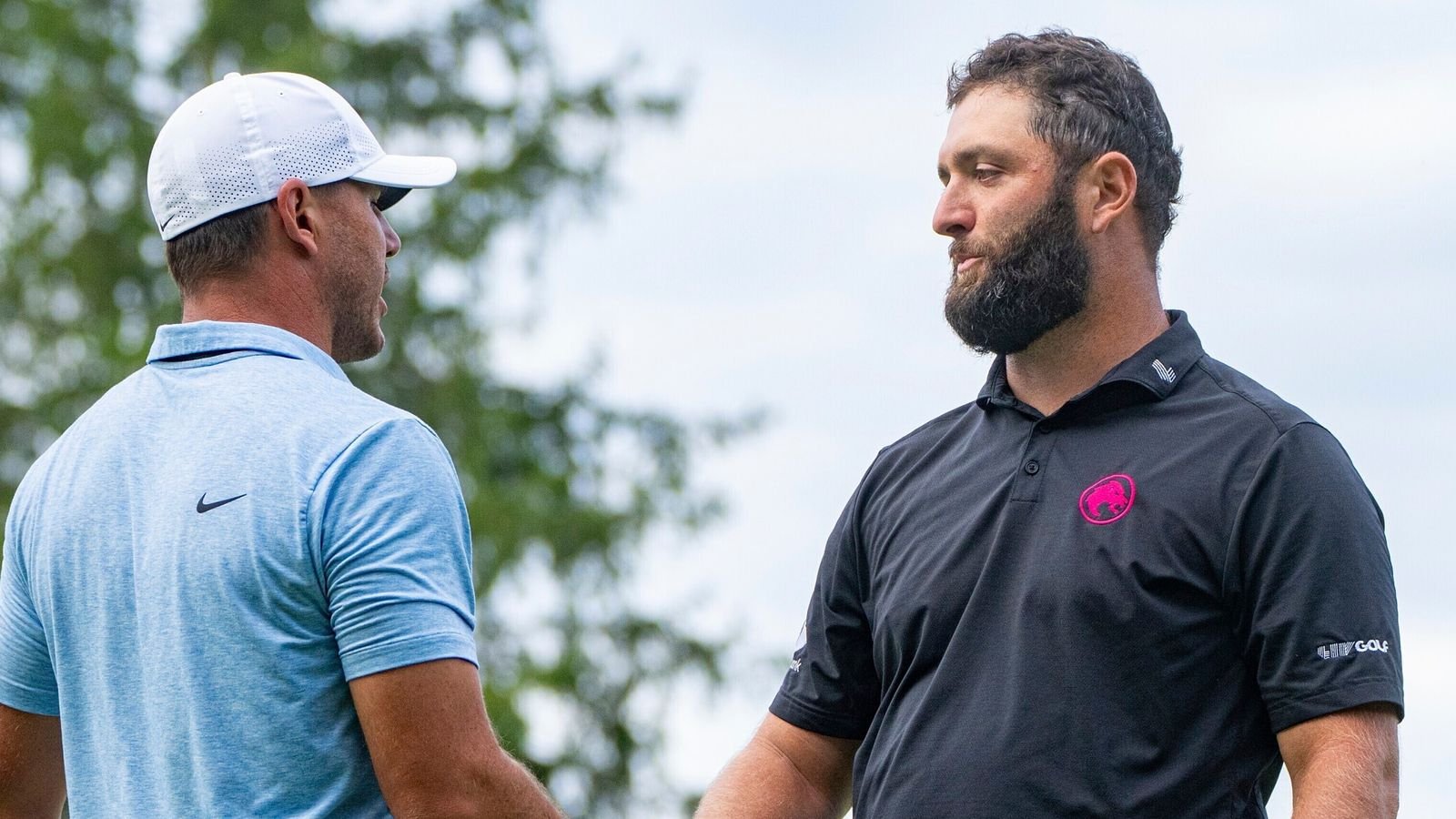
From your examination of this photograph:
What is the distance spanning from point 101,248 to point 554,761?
5.13m

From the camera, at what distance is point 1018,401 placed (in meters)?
3.38

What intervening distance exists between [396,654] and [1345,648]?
1411mm

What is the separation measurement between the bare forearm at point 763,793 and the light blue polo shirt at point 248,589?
911 millimetres

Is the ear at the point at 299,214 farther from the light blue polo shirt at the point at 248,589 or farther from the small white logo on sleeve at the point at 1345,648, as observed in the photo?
the small white logo on sleeve at the point at 1345,648

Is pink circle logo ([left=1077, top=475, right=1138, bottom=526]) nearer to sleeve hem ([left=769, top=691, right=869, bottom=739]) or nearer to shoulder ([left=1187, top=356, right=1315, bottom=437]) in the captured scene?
shoulder ([left=1187, top=356, right=1315, bottom=437])

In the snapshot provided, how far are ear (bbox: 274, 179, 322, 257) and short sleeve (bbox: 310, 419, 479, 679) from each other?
1.41ft

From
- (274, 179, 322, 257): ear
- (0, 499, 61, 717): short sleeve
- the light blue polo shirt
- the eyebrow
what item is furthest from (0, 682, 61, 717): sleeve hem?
the eyebrow

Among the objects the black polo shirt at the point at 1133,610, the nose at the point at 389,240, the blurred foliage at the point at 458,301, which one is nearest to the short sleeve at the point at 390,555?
the nose at the point at 389,240

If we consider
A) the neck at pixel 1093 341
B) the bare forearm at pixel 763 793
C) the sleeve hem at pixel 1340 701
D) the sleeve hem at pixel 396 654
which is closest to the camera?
the sleeve hem at pixel 396 654

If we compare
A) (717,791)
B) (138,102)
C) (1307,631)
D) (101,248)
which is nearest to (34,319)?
(101,248)

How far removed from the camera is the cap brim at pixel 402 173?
3.06 meters

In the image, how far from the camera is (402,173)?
3117 millimetres

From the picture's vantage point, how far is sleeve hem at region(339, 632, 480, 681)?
2.58 meters

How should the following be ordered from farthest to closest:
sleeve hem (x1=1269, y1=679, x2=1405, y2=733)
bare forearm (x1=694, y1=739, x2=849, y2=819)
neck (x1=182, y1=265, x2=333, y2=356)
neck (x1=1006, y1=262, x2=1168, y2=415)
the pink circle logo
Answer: bare forearm (x1=694, y1=739, x2=849, y2=819) < neck (x1=1006, y1=262, x2=1168, y2=415) < the pink circle logo < neck (x1=182, y1=265, x2=333, y2=356) < sleeve hem (x1=1269, y1=679, x2=1405, y2=733)
